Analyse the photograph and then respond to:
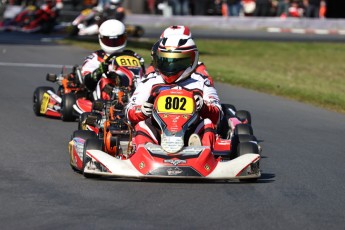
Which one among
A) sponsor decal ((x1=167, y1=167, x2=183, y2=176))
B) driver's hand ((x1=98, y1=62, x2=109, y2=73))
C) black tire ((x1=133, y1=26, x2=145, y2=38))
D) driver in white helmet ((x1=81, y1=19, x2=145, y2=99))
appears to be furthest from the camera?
black tire ((x1=133, y1=26, x2=145, y2=38))

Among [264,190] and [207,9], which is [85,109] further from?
[207,9]

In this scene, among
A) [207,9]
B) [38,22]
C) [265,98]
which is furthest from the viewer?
[207,9]

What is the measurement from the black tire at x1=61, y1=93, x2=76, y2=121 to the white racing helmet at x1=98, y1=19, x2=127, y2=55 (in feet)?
2.46

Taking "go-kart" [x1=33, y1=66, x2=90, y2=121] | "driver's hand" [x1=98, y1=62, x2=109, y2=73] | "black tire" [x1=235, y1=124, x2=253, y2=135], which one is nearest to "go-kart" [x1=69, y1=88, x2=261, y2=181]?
"black tire" [x1=235, y1=124, x2=253, y2=135]

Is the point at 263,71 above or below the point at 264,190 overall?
below


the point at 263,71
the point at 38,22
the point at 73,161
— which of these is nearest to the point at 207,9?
the point at 38,22

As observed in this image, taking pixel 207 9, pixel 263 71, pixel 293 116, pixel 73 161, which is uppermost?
pixel 73 161

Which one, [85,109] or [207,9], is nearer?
[85,109]

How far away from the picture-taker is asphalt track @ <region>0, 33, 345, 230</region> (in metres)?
6.48

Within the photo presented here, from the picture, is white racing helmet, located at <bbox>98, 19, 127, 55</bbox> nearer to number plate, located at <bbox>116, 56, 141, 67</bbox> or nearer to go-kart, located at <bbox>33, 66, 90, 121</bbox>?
number plate, located at <bbox>116, 56, 141, 67</bbox>

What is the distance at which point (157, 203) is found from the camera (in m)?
7.01

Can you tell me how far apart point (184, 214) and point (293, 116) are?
6803 millimetres

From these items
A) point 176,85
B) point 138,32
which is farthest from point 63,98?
point 138,32

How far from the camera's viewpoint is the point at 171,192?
7.46 m
